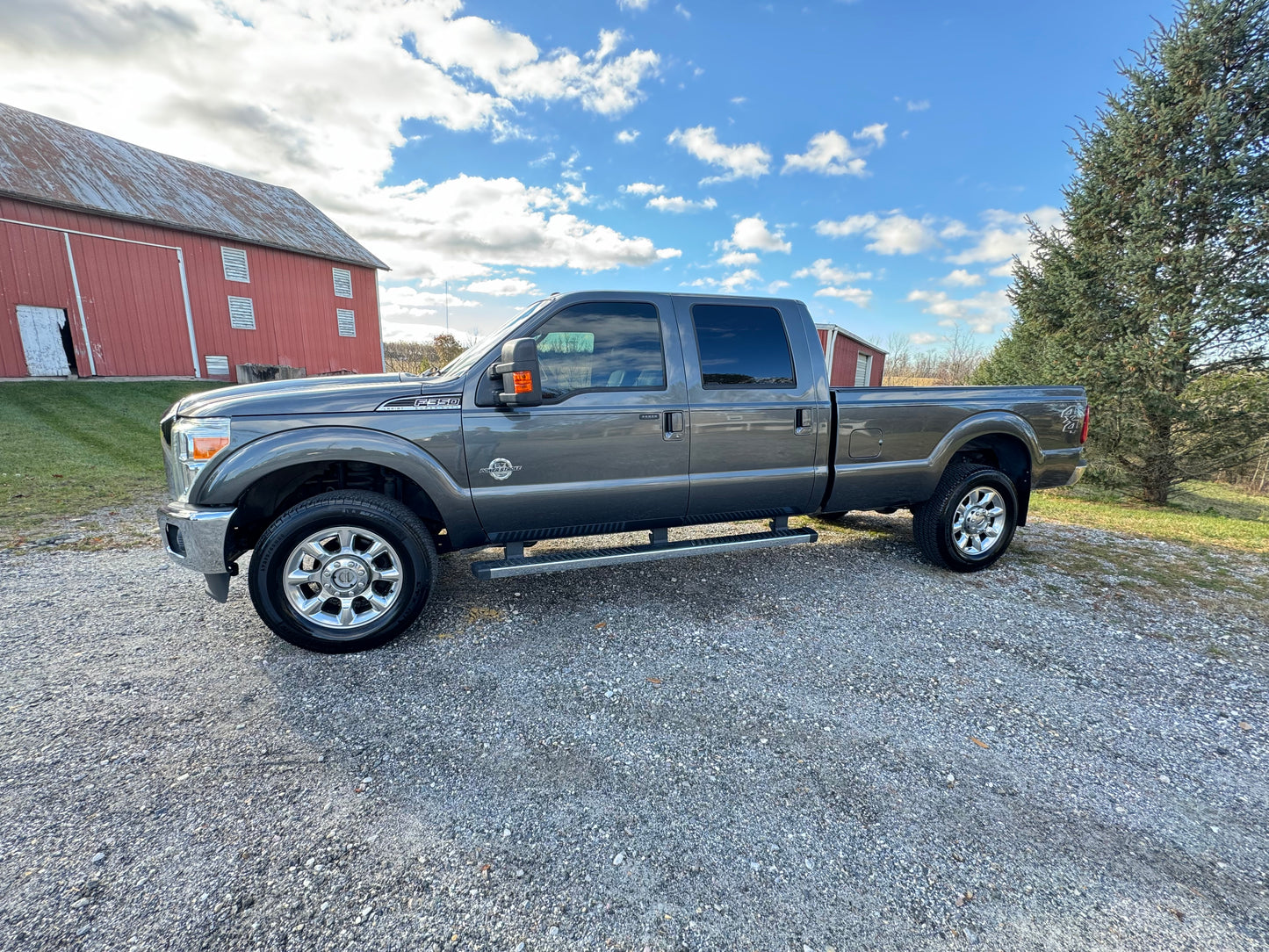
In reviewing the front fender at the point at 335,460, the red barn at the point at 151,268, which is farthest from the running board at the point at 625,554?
the red barn at the point at 151,268

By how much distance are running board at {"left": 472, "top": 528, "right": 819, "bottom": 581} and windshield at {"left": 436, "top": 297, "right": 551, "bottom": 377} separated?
1217 millimetres

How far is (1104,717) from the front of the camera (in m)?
2.63

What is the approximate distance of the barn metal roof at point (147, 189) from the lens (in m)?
14.7

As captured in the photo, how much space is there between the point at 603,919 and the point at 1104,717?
2.59 metres

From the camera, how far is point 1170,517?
25.6 ft

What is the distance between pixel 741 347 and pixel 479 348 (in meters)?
1.81

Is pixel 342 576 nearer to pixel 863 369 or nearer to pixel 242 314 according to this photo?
pixel 242 314

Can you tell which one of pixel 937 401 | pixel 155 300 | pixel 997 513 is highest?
pixel 155 300

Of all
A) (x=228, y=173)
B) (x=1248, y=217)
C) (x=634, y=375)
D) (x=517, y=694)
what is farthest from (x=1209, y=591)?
(x=228, y=173)

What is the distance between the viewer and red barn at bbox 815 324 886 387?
21.9 m

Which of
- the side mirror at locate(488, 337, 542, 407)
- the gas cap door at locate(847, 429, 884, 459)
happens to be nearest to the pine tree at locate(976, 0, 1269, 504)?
the gas cap door at locate(847, 429, 884, 459)

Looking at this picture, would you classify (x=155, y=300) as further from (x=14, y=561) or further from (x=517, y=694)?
(x=517, y=694)

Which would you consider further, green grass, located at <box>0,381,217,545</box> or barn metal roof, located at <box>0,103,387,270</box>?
barn metal roof, located at <box>0,103,387,270</box>

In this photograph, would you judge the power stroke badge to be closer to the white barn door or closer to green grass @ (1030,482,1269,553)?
green grass @ (1030,482,1269,553)
